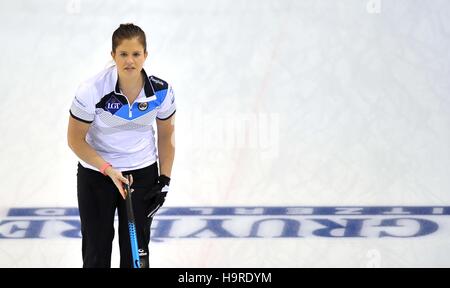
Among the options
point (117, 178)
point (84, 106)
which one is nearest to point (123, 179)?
point (117, 178)

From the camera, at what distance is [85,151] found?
2.91 metres

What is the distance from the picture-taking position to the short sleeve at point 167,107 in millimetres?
3025

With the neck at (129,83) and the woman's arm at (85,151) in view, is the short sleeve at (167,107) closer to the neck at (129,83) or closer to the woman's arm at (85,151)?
the neck at (129,83)

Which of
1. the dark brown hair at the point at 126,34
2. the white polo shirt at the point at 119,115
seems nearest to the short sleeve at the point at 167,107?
the white polo shirt at the point at 119,115

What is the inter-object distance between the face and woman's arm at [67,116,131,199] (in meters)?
0.22

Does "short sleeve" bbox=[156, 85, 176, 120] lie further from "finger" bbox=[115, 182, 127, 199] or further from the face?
"finger" bbox=[115, 182, 127, 199]

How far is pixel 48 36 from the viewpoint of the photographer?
3.98 metres

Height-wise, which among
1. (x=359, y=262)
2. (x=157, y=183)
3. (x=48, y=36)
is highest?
(x=48, y=36)

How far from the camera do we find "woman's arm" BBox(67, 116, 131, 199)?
289 cm

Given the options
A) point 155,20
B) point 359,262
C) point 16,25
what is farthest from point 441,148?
point 16,25

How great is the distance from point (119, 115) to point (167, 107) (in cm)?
19

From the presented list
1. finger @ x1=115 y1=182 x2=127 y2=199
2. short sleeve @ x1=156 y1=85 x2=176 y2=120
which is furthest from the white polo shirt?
finger @ x1=115 y1=182 x2=127 y2=199
